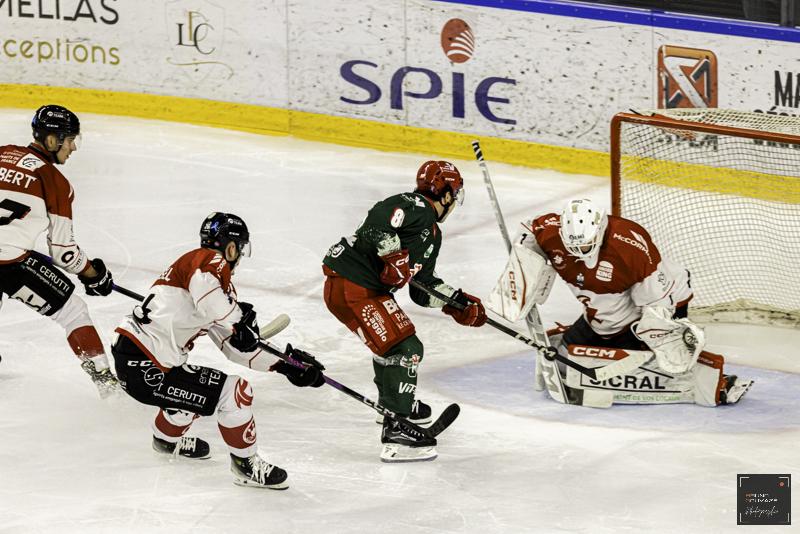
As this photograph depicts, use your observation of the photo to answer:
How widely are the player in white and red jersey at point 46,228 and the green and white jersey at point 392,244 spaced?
99 cm

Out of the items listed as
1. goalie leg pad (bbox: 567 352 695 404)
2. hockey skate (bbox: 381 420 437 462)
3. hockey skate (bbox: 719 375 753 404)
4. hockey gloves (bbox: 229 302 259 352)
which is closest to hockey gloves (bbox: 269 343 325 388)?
hockey gloves (bbox: 229 302 259 352)

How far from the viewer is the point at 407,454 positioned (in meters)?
5.39

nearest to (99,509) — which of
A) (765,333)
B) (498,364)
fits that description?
(498,364)

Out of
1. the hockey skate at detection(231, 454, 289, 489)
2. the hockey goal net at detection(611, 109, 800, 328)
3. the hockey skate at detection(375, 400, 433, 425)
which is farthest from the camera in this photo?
the hockey goal net at detection(611, 109, 800, 328)

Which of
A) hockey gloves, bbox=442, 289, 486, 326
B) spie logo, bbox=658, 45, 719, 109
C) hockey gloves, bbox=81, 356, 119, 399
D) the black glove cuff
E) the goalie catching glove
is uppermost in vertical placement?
spie logo, bbox=658, 45, 719, 109

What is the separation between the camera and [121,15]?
10.4m

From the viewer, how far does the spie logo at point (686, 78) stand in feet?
28.2

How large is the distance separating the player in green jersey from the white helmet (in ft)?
1.33

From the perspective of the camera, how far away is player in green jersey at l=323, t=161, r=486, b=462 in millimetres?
5348

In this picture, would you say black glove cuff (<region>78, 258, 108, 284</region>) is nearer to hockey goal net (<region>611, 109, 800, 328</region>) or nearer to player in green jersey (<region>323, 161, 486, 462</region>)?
player in green jersey (<region>323, 161, 486, 462</region>)

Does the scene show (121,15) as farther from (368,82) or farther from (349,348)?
(349,348)

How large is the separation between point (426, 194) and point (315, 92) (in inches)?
181

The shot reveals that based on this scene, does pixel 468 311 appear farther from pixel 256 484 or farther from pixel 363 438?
pixel 256 484

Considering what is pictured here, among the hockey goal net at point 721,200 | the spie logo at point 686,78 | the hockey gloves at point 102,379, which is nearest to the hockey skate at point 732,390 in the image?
the hockey goal net at point 721,200
